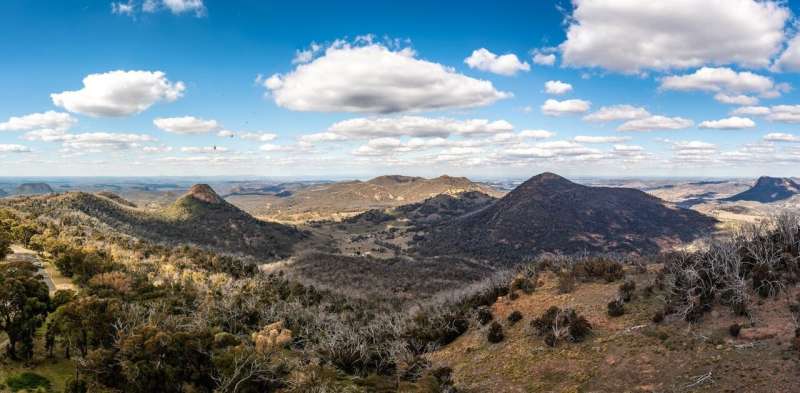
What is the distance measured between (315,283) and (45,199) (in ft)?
310

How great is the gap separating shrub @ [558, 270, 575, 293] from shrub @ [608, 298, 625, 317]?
6.25m

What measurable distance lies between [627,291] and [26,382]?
39.4 metres

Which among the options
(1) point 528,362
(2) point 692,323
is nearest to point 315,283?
(1) point 528,362

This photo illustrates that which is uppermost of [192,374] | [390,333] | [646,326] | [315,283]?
[646,326]

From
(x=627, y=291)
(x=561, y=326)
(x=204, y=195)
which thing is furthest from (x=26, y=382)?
(x=204, y=195)

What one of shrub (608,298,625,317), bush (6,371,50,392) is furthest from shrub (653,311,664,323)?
bush (6,371,50,392)

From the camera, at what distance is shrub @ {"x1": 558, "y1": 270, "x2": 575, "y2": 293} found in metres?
35.6

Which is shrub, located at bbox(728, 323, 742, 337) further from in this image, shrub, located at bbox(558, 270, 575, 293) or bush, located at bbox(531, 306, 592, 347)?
shrub, located at bbox(558, 270, 575, 293)

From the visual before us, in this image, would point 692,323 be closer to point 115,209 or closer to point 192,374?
point 192,374

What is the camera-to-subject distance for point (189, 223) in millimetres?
151875

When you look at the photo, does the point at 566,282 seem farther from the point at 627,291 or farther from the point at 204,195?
the point at 204,195

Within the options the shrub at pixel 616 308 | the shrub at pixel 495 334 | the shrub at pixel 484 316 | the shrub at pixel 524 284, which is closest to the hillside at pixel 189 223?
the shrub at pixel 484 316

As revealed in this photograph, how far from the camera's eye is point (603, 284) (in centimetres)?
3472

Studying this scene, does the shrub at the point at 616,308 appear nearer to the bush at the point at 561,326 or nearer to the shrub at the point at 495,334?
the bush at the point at 561,326
